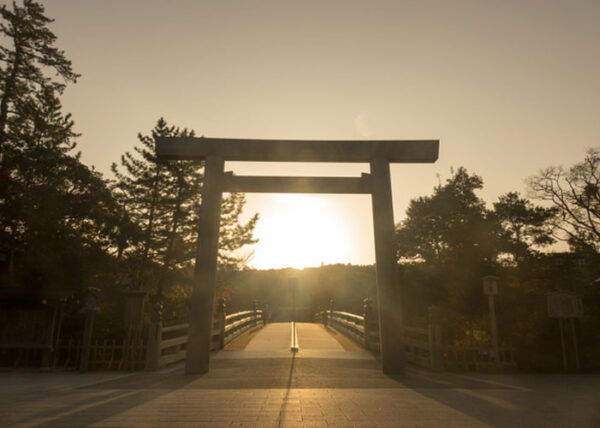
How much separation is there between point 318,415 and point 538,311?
29.9ft

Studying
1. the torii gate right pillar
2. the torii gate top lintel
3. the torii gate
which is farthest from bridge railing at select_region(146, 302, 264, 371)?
the torii gate right pillar

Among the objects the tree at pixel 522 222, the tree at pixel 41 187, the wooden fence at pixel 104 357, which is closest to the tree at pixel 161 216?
the tree at pixel 41 187

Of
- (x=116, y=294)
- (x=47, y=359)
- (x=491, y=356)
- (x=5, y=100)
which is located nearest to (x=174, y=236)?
(x=116, y=294)

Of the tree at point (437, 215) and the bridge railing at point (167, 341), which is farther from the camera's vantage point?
the tree at point (437, 215)

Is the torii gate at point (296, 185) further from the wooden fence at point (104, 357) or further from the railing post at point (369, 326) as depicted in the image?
the railing post at point (369, 326)

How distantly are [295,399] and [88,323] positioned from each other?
6796 mm

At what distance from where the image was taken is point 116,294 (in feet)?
58.1

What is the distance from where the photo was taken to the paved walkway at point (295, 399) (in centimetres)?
411

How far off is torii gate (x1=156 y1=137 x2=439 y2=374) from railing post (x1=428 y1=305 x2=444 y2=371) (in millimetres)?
1783

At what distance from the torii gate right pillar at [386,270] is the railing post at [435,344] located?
1.75 m

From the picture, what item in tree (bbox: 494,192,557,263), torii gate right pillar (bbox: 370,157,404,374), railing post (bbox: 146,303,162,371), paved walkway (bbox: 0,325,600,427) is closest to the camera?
paved walkway (bbox: 0,325,600,427)

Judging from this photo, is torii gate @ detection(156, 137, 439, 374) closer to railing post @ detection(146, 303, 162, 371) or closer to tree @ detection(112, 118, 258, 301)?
railing post @ detection(146, 303, 162, 371)

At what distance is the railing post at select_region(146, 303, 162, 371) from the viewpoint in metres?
8.84

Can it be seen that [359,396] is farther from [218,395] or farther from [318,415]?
[218,395]
